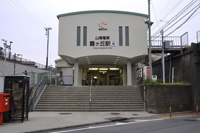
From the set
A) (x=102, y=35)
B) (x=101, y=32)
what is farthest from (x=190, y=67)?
(x=101, y=32)

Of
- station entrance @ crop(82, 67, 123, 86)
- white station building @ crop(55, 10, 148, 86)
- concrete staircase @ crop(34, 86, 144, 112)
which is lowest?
concrete staircase @ crop(34, 86, 144, 112)

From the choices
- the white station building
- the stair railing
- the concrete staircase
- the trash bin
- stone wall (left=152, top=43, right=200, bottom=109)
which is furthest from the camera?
the white station building

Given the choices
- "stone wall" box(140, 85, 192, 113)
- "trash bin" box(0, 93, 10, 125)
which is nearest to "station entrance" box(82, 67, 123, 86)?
"stone wall" box(140, 85, 192, 113)

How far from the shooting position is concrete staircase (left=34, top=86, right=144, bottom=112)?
52.6ft

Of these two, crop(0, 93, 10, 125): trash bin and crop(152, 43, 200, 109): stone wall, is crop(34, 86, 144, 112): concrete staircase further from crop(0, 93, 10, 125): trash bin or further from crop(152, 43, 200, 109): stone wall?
crop(0, 93, 10, 125): trash bin

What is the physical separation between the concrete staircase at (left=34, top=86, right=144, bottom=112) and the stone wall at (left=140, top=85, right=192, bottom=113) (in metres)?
1.18

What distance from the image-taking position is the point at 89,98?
17.8 m

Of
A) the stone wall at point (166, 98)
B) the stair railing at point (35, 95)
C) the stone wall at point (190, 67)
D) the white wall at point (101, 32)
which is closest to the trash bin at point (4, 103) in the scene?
the stair railing at point (35, 95)

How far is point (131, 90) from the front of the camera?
19.6 metres

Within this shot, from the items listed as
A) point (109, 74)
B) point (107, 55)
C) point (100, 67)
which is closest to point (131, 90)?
point (107, 55)

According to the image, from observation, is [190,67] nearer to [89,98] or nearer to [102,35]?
[89,98]

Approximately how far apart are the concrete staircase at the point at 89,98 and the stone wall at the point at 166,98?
1178 millimetres

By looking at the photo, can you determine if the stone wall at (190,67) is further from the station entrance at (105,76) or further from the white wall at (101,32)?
the station entrance at (105,76)

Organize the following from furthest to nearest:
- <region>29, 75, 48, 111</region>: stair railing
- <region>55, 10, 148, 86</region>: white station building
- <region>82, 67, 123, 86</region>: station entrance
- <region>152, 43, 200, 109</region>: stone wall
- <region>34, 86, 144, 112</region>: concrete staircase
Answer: <region>82, 67, 123, 86</region>: station entrance
<region>55, 10, 148, 86</region>: white station building
<region>152, 43, 200, 109</region>: stone wall
<region>34, 86, 144, 112</region>: concrete staircase
<region>29, 75, 48, 111</region>: stair railing
